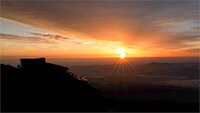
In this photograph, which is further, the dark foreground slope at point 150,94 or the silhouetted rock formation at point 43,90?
the dark foreground slope at point 150,94

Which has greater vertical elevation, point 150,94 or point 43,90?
point 43,90

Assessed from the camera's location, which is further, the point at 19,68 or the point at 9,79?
the point at 19,68

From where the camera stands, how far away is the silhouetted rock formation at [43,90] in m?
14.6

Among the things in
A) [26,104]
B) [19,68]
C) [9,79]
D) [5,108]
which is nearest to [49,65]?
[19,68]

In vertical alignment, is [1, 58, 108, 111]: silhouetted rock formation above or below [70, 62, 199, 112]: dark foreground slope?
above

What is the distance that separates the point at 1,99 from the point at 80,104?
29.0 ft

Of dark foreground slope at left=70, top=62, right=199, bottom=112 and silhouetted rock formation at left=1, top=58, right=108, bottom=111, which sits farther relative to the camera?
dark foreground slope at left=70, top=62, right=199, bottom=112

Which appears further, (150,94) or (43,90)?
(150,94)

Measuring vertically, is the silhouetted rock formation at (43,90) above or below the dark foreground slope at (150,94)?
above

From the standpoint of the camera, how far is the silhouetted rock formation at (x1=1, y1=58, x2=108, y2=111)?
Result: 14.6m

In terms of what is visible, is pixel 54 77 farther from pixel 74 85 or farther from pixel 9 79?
pixel 9 79

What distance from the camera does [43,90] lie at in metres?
16.8

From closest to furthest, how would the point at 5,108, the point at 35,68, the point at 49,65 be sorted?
the point at 5,108
the point at 35,68
the point at 49,65

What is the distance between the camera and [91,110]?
1806 cm
